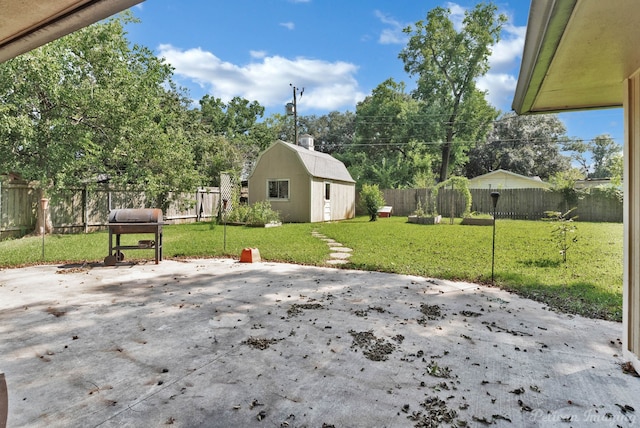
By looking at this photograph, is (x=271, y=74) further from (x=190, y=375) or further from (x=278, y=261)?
(x=190, y=375)

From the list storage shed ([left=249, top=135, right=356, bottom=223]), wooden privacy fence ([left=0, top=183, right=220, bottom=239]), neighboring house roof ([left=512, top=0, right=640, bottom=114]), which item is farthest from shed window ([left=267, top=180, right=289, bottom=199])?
neighboring house roof ([left=512, top=0, right=640, bottom=114])

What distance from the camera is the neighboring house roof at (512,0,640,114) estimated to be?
142 cm

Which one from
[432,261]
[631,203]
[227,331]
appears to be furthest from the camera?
[432,261]

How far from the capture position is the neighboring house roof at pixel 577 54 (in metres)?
1.42

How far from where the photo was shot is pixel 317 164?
50.0 feet

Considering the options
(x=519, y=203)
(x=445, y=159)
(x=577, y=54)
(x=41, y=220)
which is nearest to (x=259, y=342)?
(x=577, y=54)

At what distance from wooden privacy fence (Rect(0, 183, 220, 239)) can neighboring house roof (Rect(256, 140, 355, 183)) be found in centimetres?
426

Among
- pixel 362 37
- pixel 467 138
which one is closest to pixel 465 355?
pixel 362 37

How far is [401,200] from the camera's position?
65.5ft

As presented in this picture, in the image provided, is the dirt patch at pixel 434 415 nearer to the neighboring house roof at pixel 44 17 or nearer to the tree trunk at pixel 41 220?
the neighboring house roof at pixel 44 17

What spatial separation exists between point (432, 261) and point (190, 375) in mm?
5101

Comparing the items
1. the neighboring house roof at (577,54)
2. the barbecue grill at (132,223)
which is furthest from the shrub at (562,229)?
the barbecue grill at (132,223)

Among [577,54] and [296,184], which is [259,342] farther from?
[296,184]

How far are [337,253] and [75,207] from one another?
29.7ft
